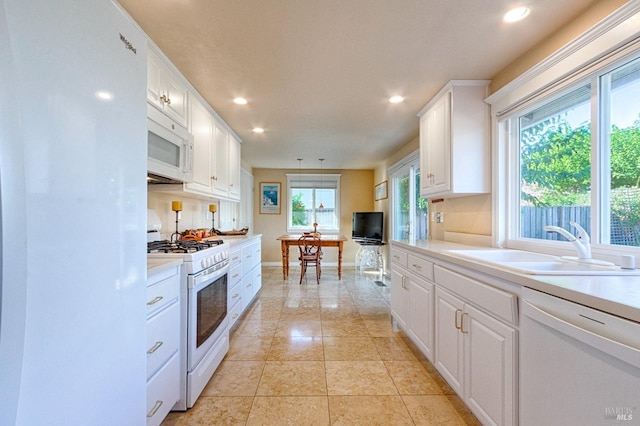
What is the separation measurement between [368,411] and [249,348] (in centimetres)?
122

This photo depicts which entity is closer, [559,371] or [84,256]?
[84,256]

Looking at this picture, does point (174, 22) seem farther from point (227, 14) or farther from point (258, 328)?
point (258, 328)

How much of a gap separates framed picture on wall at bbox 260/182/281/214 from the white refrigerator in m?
5.62

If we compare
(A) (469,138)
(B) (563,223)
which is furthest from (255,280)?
(B) (563,223)

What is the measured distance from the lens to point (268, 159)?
558 centimetres

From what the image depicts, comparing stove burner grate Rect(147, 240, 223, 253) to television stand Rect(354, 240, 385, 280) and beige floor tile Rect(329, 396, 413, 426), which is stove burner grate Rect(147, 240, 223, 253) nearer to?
beige floor tile Rect(329, 396, 413, 426)

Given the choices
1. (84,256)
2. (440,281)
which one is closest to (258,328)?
(440,281)

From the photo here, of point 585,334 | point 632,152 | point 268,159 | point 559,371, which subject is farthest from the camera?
point 268,159

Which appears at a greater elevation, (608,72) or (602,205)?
(608,72)

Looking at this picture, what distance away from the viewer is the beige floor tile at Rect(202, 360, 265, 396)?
1.88 m

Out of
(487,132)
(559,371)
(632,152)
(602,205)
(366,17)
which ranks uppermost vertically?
(366,17)

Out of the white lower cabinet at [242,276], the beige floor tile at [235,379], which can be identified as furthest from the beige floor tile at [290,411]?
the white lower cabinet at [242,276]

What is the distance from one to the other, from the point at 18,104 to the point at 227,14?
1.38 m

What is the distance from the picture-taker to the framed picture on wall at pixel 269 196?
6.63 metres
